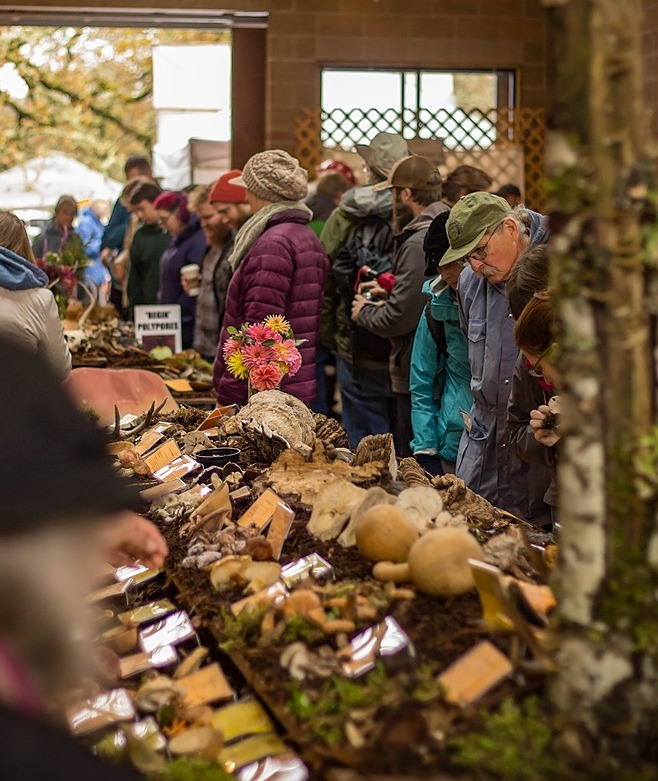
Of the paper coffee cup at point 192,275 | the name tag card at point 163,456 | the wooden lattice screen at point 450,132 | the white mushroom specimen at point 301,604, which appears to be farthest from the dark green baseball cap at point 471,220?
the wooden lattice screen at point 450,132

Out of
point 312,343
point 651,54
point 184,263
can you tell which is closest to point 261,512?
point 312,343

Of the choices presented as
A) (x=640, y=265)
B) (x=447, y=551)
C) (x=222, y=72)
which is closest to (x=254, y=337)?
(x=447, y=551)

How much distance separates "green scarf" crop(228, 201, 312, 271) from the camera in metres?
4.80

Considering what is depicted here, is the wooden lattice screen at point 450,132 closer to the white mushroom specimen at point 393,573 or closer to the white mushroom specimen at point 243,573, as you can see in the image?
the white mushroom specimen at point 243,573

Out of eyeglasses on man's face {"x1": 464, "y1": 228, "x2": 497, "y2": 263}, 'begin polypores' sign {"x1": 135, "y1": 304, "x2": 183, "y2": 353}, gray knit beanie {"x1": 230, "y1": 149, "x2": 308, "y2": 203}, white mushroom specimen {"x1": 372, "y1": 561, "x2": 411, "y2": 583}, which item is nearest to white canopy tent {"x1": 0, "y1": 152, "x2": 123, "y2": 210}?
'begin polypores' sign {"x1": 135, "y1": 304, "x2": 183, "y2": 353}

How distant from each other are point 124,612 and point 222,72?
8898 millimetres

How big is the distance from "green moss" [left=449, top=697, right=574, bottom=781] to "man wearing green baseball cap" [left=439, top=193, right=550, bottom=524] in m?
2.03

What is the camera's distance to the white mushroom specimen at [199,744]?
158 cm

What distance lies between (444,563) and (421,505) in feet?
1.39

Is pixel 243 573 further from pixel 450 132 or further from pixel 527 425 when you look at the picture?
pixel 450 132

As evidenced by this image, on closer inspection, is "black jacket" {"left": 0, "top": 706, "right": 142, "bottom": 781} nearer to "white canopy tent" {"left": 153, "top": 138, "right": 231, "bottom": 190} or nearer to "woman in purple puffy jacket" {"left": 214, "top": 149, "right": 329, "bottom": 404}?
"woman in purple puffy jacket" {"left": 214, "top": 149, "right": 329, "bottom": 404}

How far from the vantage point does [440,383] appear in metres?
4.38

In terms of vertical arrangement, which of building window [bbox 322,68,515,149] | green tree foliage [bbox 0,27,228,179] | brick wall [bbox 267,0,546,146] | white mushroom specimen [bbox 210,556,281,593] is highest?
green tree foliage [bbox 0,27,228,179]

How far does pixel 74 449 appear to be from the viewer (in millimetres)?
1198
